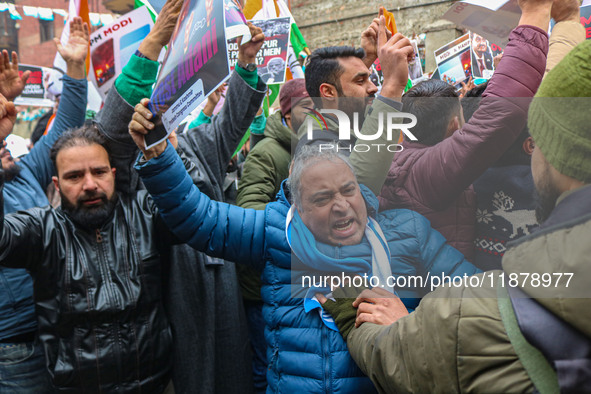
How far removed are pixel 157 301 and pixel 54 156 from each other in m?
0.80

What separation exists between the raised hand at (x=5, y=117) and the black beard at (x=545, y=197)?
1926 mm

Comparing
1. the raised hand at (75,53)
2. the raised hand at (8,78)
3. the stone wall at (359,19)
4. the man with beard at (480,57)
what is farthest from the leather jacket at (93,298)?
Result: the stone wall at (359,19)

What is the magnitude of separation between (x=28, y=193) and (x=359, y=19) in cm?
1115

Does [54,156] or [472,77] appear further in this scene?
[472,77]

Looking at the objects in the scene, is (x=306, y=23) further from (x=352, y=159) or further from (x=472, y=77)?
(x=352, y=159)

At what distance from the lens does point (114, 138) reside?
7.36ft

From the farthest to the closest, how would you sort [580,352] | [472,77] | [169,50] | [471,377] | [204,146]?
[472,77] < [204,146] < [169,50] < [471,377] < [580,352]

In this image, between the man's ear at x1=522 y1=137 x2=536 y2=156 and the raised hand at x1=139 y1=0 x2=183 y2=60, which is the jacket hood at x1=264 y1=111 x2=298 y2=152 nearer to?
the raised hand at x1=139 y1=0 x2=183 y2=60

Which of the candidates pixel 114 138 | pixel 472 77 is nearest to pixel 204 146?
pixel 114 138

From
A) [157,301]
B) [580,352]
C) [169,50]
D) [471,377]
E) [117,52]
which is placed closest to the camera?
[580,352]

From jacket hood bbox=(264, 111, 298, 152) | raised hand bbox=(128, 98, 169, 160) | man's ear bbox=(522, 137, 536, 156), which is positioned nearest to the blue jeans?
raised hand bbox=(128, 98, 169, 160)

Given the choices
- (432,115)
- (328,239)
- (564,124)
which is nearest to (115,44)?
(328,239)

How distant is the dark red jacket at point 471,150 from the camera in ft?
4.51

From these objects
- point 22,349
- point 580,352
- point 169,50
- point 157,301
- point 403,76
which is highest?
point 169,50
